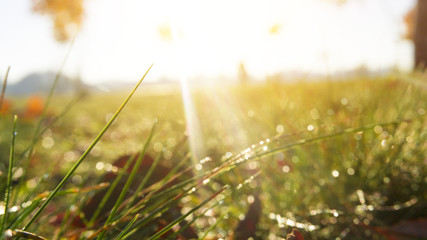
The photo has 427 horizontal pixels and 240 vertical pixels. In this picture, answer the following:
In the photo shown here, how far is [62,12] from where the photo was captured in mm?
22531

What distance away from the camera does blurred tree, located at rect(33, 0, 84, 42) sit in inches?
866

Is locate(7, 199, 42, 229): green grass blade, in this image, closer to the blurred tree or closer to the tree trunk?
the tree trunk

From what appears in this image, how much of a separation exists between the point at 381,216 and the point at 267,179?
0.32 m

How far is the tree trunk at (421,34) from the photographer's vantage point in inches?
169

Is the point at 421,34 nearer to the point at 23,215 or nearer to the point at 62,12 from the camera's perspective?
the point at 23,215

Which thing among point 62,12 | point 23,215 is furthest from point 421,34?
point 62,12

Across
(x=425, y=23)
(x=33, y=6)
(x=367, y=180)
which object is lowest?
(x=425, y=23)

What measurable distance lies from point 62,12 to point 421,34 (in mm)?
22376

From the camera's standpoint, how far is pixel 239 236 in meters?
0.87

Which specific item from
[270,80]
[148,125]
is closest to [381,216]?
[270,80]

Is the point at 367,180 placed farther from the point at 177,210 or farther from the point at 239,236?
the point at 177,210

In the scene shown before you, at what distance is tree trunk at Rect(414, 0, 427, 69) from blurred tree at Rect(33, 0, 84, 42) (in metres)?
20.5

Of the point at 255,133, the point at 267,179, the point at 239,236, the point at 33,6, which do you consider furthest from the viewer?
the point at 33,6

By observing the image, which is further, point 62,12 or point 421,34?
point 62,12
